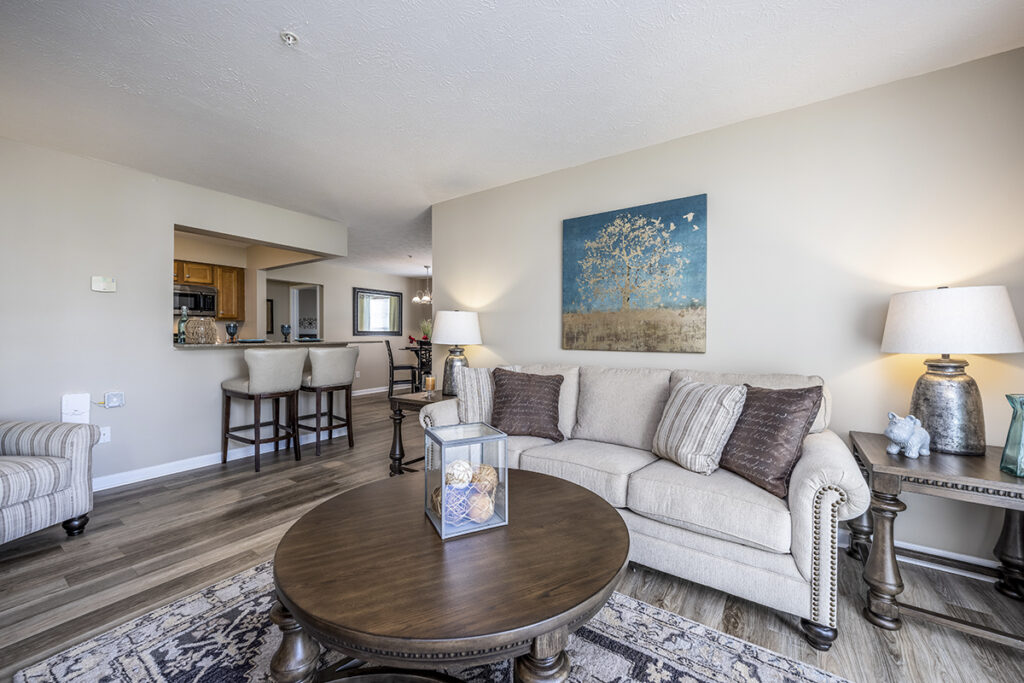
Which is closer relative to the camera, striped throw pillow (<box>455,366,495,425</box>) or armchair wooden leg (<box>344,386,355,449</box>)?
striped throw pillow (<box>455,366,495,425</box>)

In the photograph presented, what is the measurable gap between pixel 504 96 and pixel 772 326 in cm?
198

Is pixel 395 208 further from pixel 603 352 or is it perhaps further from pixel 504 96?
pixel 603 352

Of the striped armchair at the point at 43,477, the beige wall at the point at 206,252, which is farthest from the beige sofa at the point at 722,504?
the beige wall at the point at 206,252

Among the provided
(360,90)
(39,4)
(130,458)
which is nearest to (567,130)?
(360,90)

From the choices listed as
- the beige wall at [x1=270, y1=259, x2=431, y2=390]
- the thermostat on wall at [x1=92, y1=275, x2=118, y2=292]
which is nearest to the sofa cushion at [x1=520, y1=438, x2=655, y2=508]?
the thermostat on wall at [x1=92, y1=275, x2=118, y2=292]

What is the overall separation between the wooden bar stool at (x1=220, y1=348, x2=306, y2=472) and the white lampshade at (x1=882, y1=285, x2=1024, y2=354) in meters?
4.07

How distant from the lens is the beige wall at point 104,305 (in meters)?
2.77

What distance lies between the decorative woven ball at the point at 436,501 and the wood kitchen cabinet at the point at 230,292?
572 centimetres

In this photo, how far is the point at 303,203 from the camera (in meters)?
4.02

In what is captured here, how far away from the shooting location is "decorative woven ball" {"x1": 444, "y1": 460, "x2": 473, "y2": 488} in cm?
129

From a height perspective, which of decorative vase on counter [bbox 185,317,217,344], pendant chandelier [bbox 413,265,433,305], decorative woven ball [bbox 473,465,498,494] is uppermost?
pendant chandelier [bbox 413,265,433,305]

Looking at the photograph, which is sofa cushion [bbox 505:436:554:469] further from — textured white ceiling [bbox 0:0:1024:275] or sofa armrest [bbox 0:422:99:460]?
sofa armrest [bbox 0:422:99:460]

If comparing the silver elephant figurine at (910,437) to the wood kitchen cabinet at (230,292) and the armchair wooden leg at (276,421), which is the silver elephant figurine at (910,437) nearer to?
the armchair wooden leg at (276,421)

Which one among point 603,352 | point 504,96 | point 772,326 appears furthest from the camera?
point 603,352
